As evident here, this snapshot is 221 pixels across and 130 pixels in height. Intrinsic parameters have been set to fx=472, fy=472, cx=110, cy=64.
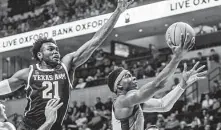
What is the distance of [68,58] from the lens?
5121 millimetres

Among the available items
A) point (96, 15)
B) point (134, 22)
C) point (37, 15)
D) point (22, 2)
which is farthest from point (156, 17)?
point (22, 2)

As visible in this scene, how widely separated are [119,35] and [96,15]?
3.79m

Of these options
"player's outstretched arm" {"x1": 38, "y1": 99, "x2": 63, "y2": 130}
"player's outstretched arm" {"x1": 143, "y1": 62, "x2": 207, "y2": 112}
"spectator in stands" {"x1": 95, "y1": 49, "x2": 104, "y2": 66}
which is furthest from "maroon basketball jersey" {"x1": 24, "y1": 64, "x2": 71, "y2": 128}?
"spectator in stands" {"x1": 95, "y1": 49, "x2": 104, "y2": 66}

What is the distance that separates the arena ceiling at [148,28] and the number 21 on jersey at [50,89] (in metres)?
14.8

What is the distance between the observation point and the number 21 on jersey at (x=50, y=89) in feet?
15.8

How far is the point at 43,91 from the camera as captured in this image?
190 inches

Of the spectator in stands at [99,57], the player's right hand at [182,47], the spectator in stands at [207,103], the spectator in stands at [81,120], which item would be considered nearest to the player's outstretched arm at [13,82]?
the player's right hand at [182,47]

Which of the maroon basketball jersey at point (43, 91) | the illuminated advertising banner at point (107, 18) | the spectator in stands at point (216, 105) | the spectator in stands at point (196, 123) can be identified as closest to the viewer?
the maroon basketball jersey at point (43, 91)

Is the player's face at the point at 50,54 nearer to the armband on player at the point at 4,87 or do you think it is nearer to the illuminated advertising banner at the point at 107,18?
the armband on player at the point at 4,87

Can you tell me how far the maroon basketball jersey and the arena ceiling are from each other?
1478cm

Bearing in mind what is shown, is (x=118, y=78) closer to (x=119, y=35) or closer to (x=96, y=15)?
(x=96, y=15)

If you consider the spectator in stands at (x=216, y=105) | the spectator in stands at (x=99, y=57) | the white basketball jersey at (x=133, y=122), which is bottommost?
the spectator in stands at (x=216, y=105)

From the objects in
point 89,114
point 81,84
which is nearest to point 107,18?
point 81,84

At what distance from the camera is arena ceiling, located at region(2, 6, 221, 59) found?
20.2 m
